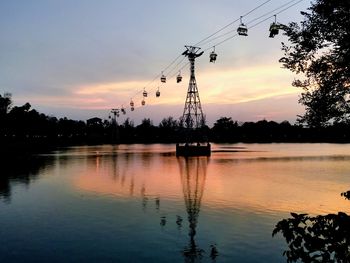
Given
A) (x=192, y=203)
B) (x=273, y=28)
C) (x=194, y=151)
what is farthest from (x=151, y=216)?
(x=194, y=151)

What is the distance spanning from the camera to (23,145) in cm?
12900

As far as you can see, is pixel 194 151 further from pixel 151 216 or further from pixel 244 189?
pixel 151 216

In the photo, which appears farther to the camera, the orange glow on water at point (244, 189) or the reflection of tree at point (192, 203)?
the orange glow on water at point (244, 189)

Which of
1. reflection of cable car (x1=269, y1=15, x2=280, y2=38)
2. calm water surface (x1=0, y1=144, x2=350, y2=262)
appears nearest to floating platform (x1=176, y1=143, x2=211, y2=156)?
calm water surface (x1=0, y1=144, x2=350, y2=262)

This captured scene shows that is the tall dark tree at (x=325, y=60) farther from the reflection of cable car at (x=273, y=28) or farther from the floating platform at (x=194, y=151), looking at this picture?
the floating platform at (x=194, y=151)

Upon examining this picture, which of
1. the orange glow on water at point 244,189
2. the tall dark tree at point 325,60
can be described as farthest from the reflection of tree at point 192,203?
the tall dark tree at point 325,60

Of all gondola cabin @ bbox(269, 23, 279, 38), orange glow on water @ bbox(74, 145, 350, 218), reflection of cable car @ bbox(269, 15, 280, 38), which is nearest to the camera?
reflection of cable car @ bbox(269, 15, 280, 38)

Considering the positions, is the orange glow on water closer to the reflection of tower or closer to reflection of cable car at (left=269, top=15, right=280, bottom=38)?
the reflection of tower

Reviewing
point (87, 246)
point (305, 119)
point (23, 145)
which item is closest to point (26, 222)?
point (87, 246)

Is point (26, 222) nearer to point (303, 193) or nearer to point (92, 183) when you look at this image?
point (92, 183)

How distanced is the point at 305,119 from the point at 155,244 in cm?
954

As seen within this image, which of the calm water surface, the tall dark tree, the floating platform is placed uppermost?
the tall dark tree

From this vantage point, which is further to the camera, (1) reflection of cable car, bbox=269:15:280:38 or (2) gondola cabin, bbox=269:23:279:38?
(2) gondola cabin, bbox=269:23:279:38

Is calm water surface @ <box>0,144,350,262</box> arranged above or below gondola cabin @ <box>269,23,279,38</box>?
below
